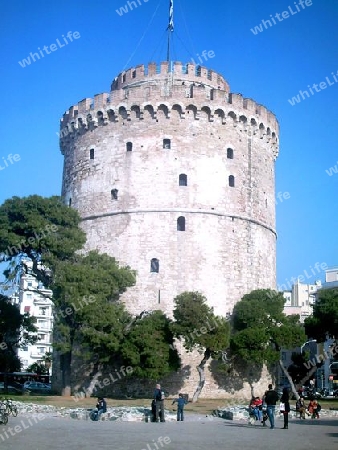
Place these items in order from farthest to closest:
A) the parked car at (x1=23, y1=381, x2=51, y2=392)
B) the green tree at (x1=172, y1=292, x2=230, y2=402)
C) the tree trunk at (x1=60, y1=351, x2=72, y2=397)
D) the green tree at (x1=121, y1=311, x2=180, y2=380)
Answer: the parked car at (x1=23, y1=381, x2=51, y2=392) → the tree trunk at (x1=60, y1=351, x2=72, y2=397) → the green tree at (x1=172, y1=292, x2=230, y2=402) → the green tree at (x1=121, y1=311, x2=180, y2=380)

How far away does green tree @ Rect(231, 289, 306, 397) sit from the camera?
78.1 ft

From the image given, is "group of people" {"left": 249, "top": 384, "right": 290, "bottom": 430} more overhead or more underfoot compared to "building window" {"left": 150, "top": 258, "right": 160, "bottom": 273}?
more underfoot

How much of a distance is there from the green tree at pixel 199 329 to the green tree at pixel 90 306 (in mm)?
2404

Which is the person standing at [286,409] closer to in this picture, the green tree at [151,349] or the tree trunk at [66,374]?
the green tree at [151,349]

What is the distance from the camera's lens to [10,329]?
25.2m


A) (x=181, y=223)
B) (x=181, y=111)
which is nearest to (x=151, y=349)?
(x=181, y=223)

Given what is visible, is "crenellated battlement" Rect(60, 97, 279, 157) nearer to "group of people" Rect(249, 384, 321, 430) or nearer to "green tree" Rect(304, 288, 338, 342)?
"green tree" Rect(304, 288, 338, 342)

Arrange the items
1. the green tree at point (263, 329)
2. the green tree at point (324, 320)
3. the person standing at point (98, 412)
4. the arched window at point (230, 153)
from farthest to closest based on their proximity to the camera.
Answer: the arched window at point (230, 153), the green tree at point (324, 320), the green tree at point (263, 329), the person standing at point (98, 412)

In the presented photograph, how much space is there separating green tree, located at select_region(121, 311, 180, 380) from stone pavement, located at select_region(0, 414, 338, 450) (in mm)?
6936

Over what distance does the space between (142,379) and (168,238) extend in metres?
5.99

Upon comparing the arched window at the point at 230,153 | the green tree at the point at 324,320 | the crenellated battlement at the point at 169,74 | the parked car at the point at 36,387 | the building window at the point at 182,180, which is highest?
the crenellated battlement at the point at 169,74

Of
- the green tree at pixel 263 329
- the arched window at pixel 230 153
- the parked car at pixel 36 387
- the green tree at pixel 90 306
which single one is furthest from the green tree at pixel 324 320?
the parked car at pixel 36 387

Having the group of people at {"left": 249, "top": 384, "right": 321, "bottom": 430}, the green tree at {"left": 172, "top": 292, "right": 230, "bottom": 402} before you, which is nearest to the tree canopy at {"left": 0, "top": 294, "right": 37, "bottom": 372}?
the green tree at {"left": 172, "top": 292, "right": 230, "bottom": 402}

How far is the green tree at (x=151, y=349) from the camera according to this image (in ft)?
73.5
